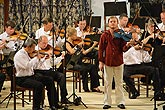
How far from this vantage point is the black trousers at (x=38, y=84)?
611cm

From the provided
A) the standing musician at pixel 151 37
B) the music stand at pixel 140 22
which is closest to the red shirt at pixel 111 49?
the standing musician at pixel 151 37

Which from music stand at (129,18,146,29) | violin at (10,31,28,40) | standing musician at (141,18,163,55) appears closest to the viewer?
standing musician at (141,18,163,55)

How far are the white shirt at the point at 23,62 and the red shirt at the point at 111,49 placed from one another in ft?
3.61

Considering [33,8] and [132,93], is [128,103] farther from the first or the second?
[33,8]

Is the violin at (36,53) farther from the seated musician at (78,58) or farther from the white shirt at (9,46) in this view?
the white shirt at (9,46)

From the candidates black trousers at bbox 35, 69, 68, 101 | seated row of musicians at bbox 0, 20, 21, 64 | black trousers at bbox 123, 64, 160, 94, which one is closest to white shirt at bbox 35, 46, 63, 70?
black trousers at bbox 35, 69, 68, 101

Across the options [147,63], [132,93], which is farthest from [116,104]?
[147,63]

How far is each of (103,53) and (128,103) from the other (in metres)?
1.20

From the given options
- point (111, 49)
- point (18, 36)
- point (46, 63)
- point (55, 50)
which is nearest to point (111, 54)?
point (111, 49)

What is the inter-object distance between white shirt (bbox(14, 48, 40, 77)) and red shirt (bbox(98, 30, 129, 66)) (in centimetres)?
110

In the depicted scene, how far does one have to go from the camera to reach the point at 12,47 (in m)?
7.63

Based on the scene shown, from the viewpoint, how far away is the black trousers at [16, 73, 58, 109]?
6.11 metres

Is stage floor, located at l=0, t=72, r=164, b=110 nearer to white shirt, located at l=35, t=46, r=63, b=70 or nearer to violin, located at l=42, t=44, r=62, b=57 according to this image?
white shirt, located at l=35, t=46, r=63, b=70

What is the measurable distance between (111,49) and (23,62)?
1419 mm
